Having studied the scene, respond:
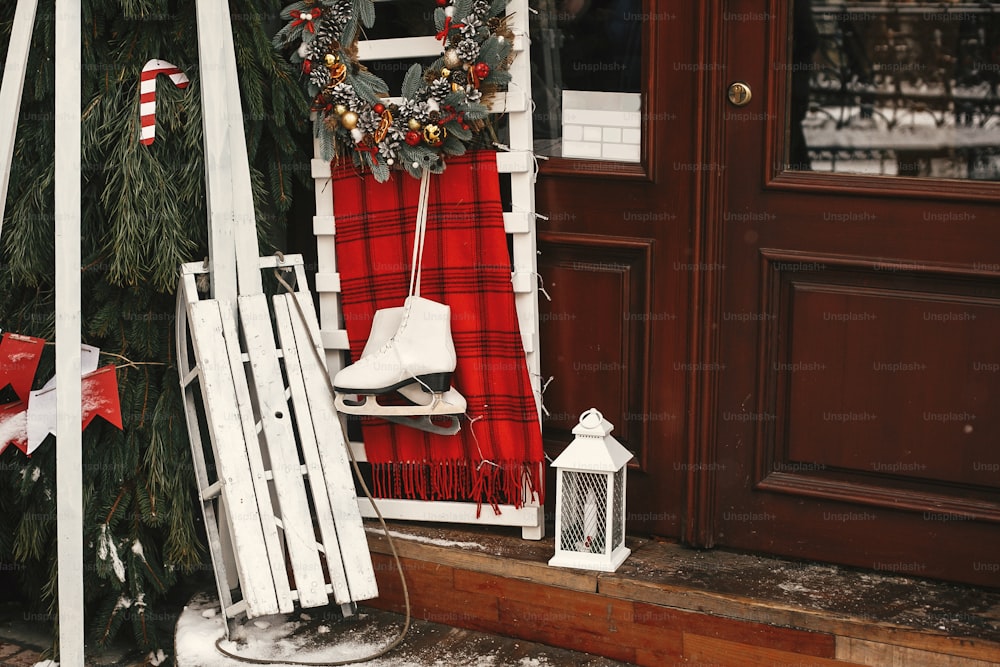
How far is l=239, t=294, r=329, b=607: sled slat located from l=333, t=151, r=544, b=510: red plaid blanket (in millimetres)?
298

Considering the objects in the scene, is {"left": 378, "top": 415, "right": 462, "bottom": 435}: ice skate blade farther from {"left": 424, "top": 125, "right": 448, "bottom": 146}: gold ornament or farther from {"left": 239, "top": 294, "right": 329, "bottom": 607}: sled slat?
{"left": 424, "top": 125, "right": 448, "bottom": 146}: gold ornament

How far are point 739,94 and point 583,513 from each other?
1.21 meters

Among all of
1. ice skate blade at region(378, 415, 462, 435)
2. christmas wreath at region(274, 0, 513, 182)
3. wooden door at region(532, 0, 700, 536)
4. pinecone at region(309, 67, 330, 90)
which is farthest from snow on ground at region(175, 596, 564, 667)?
pinecone at region(309, 67, 330, 90)

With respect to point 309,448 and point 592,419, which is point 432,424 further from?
point 592,419

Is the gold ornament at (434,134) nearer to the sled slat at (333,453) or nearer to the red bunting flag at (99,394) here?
the sled slat at (333,453)

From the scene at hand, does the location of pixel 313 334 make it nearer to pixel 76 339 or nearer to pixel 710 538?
pixel 76 339

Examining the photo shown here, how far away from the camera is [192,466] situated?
333 centimetres

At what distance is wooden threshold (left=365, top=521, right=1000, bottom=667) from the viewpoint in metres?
2.79

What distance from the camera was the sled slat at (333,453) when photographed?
10.6 ft

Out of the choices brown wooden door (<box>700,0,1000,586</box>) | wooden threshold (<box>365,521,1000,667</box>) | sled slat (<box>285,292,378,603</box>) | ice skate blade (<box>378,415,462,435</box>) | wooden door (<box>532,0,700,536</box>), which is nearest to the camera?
wooden threshold (<box>365,521,1000,667</box>)

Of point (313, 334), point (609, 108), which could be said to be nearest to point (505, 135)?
point (609, 108)

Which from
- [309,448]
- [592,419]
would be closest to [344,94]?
[309,448]

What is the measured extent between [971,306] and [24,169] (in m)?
2.60

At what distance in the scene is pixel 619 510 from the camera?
3.16 meters
